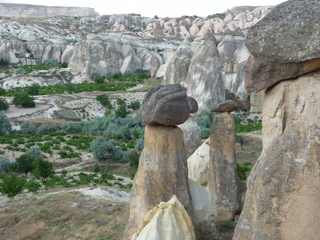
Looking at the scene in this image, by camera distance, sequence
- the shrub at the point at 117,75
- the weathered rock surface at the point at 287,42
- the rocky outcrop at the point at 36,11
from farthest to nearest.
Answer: the rocky outcrop at the point at 36,11 → the shrub at the point at 117,75 → the weathered rock surface at the point at 287,42

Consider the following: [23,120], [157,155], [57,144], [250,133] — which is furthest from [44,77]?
[157,155]

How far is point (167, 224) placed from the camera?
5.16 meters

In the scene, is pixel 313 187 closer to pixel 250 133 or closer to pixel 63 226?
pixel 63 226

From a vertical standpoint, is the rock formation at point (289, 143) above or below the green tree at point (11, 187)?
above

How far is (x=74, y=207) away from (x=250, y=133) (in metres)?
16.3

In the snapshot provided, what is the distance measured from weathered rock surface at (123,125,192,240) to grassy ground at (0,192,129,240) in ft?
8.32

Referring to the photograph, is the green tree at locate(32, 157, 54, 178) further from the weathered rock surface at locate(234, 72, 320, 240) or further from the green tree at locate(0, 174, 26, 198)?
the weathered rock surface at locate(234, 72, 320, 240)

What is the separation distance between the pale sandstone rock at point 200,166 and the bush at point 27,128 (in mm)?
19613

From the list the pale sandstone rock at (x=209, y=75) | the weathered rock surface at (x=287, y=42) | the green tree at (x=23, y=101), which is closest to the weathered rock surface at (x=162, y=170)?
the weathered rock surface at (x=287, y=42)

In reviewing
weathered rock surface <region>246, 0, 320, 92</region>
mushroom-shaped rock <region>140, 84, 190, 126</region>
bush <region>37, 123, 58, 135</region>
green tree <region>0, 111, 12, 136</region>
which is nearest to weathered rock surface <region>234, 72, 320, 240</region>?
weathered rock surface <region>246, 0, 320, 92</region>

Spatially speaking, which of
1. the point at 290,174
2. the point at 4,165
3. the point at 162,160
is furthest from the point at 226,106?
the point at 4,165

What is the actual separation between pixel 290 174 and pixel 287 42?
138 cm

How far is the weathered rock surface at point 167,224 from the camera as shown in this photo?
5032 millimetres

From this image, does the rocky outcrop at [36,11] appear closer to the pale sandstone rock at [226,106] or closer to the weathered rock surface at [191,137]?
the weathered rock surface at [191,137]
